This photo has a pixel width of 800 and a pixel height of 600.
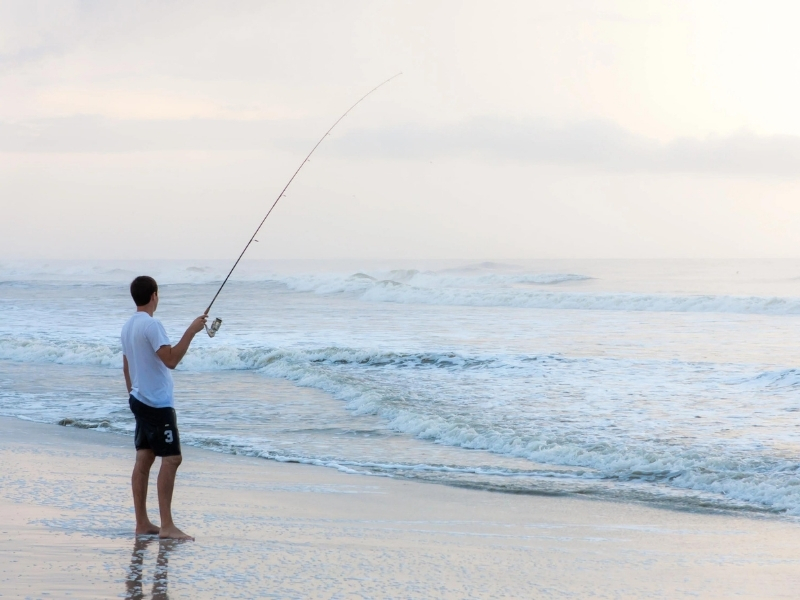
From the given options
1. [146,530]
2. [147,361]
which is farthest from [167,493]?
[147,361]

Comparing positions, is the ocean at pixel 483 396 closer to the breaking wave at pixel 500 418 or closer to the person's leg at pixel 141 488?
the breaking wave at pixel 500 418

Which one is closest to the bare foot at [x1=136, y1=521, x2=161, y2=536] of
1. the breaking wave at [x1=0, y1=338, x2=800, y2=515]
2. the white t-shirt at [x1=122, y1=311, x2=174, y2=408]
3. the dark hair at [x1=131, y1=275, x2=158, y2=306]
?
the white t-shirt at [x1=122, y1=311, x2=174, y2=408]

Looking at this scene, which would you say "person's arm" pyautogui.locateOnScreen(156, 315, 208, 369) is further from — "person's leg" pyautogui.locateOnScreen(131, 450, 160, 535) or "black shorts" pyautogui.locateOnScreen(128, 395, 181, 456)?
"person's leg" pyautogui.locateOnScreen(131, 450, 160, 535)

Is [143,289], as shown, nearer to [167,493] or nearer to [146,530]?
[167,493]

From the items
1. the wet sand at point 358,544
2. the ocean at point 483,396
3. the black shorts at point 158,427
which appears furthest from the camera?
the ocean at point 483,396

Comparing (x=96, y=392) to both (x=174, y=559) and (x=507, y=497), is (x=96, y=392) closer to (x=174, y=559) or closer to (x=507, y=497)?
(x=507, y=497)

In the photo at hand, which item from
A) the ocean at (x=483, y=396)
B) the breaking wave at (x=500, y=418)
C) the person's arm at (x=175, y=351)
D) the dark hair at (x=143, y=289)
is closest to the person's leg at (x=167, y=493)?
the person's arm at (x=175, y=351)

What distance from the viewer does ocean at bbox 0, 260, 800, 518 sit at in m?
6.23

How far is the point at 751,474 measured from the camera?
19.4ft

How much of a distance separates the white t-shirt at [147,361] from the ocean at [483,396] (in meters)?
2.66

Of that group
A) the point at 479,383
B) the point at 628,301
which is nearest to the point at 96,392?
the point at 479,383

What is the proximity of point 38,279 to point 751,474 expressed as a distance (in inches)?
2096

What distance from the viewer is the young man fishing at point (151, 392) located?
12.0 feet

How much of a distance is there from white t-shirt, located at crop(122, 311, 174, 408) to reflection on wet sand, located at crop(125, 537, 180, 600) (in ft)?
2.10
